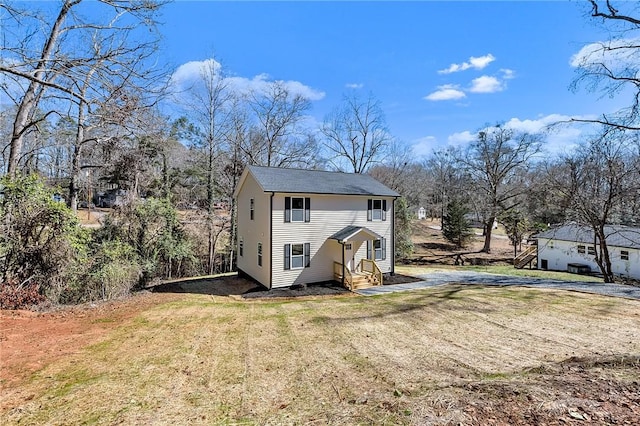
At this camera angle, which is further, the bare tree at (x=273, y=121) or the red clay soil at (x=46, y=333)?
the bare tree at (x=273, y=121)

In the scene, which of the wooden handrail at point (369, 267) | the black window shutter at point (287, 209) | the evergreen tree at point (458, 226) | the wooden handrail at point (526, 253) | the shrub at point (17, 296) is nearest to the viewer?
the shrub at point (17, 296)

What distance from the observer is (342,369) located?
15.5ft

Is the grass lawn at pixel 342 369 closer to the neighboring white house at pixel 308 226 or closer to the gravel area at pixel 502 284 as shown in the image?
the gravel area at pixel 502 284

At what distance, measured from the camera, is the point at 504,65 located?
13.7 metres

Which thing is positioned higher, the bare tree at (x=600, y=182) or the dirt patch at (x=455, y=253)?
the bare tree at (x=600, y=182)

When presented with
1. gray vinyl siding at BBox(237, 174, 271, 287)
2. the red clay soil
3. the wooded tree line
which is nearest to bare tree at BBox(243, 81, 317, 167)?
the wooded tree line

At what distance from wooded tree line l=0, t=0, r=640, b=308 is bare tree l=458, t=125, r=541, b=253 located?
0.38 ft

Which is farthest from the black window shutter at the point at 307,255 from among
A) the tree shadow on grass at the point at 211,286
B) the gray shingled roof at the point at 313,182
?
the gray shingled roof at the point at 313,182

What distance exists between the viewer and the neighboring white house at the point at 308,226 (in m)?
13.2

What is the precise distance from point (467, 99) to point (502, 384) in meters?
18.9

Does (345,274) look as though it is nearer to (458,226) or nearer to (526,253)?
(458,226)

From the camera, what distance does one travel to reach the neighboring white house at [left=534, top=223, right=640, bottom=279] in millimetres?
20062

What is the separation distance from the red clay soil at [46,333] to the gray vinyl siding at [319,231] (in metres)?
5.73

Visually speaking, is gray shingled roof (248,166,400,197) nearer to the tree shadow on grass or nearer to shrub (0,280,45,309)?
the tree shadow on grass
